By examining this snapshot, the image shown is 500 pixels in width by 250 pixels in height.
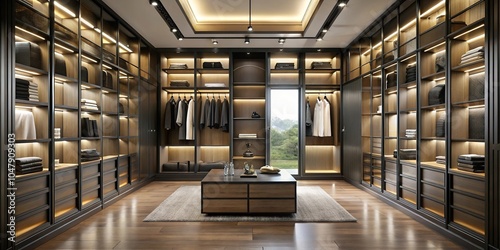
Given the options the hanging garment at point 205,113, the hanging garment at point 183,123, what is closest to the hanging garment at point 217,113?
the hanging garment at point 205,113

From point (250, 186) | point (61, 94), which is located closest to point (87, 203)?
point (61, 94)

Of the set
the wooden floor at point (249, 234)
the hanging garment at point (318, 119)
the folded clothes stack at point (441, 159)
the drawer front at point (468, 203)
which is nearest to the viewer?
the drawer front at point (468, 203)

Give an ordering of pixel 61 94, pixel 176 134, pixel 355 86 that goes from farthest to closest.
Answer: pixel 176 134, pixel 355 86, pixel 61 94

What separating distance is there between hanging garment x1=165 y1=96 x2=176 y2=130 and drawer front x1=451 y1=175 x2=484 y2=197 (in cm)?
511

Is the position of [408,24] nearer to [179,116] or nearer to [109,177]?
[179,116]

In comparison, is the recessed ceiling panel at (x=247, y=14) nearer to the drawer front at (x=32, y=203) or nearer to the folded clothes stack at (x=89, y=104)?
the folded clothes stack at (x=89, y=104)

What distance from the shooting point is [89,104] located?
12.6 ft

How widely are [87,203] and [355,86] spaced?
15.7 ft

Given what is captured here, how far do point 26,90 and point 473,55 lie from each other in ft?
13.6

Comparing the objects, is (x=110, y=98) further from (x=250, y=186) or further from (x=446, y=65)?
(x=446, y=65)

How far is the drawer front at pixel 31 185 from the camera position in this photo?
257 cm

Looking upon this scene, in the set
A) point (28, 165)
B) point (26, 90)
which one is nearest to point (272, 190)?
point (28, 165)

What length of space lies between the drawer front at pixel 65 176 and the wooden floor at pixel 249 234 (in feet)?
1.78

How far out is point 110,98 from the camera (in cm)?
452
